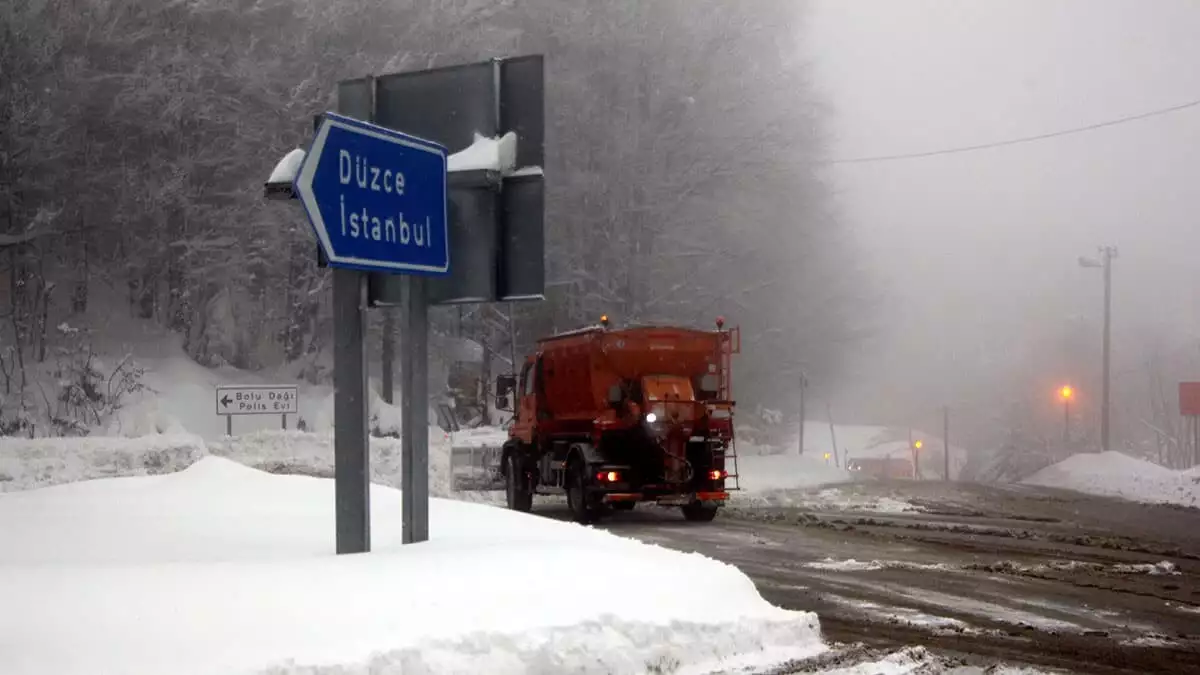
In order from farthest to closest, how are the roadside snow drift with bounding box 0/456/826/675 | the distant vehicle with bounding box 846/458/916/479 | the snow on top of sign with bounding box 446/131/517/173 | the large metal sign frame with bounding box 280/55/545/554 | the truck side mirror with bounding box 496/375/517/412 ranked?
1. the distant vehicle with bounding box 846/458/916/479
2. the truck side mirror with bounding box 496/375/517/412
3. the snow on top of sign with bounding box 446/131/517/173
4. the large metal sign frame with bounding box 280/55/545/554
5. the roadside snow drift with bounding box 0/456/826/675

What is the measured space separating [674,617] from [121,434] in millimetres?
25813

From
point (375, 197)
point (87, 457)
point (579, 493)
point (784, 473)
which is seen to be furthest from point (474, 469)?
point (375, 197)

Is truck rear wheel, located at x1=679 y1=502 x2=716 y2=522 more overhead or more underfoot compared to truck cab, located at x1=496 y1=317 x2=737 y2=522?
more underfoot

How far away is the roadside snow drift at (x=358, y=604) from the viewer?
18.4 ft

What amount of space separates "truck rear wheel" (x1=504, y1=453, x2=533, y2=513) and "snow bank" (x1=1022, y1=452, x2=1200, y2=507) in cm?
1417

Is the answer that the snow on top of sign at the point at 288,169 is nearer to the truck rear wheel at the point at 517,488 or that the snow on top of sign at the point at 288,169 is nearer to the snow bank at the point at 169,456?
the truck rear wheel at the point at 517,488

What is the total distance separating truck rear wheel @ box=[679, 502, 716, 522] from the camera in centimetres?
2003

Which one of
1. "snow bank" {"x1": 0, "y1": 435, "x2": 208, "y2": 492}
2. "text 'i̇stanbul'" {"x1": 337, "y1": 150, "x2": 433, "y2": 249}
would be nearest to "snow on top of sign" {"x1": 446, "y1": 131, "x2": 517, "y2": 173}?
"text 'i̇stanbul'" {"x1": 337, "y1": 150, "x2": 433, "y2": 249}

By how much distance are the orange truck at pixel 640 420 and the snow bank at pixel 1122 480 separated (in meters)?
12.0

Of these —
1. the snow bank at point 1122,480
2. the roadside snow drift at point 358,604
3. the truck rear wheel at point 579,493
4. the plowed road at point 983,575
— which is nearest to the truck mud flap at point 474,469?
the plowed road at point 983,575

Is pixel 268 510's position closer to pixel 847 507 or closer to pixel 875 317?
pixel 847 507

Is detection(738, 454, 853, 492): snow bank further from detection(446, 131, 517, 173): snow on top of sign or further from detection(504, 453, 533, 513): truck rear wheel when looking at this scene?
detection(446, 131, 517, 173): snow on top of sign

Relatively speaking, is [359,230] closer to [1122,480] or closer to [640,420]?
[640,420]

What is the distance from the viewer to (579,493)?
795 inches
